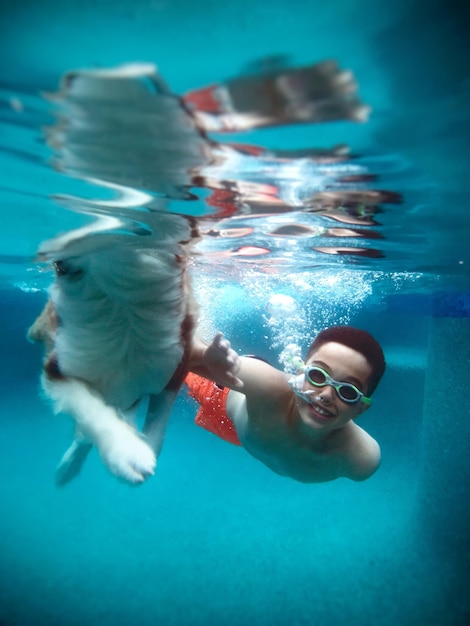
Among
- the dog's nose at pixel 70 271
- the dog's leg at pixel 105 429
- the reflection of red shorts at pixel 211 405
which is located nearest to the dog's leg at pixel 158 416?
the dog's leg at pixel 105 429

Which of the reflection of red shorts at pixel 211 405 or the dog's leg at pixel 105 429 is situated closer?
the dog's leg at pixel 105 429

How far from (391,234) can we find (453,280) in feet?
14.0

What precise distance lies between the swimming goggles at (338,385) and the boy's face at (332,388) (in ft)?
0.11

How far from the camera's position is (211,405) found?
19.7 ft

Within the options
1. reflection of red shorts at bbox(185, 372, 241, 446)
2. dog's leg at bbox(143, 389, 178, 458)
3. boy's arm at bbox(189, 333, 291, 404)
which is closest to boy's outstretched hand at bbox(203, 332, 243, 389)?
boy's arm at bbox(189, 333, 291, 404)

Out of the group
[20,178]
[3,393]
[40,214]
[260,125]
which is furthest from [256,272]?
[3,393]

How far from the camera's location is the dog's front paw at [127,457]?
8.73 ft

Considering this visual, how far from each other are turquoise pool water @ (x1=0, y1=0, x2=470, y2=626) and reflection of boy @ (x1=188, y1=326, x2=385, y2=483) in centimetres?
160

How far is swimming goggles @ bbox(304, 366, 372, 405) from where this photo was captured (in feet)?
12.9

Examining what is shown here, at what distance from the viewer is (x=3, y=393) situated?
18062 millimetres

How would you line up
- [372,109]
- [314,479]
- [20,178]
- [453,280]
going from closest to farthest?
[372,109], [20,178], [314,479], [453,280]

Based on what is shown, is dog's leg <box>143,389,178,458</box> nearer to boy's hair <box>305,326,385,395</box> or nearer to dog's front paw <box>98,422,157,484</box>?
dog's front paw <box>98,422,157,484</box>

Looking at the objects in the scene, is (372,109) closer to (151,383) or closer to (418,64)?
(418,64)

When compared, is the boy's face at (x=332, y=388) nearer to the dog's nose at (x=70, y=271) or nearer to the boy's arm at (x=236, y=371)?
the boy's arm at (x=236, y=371)
